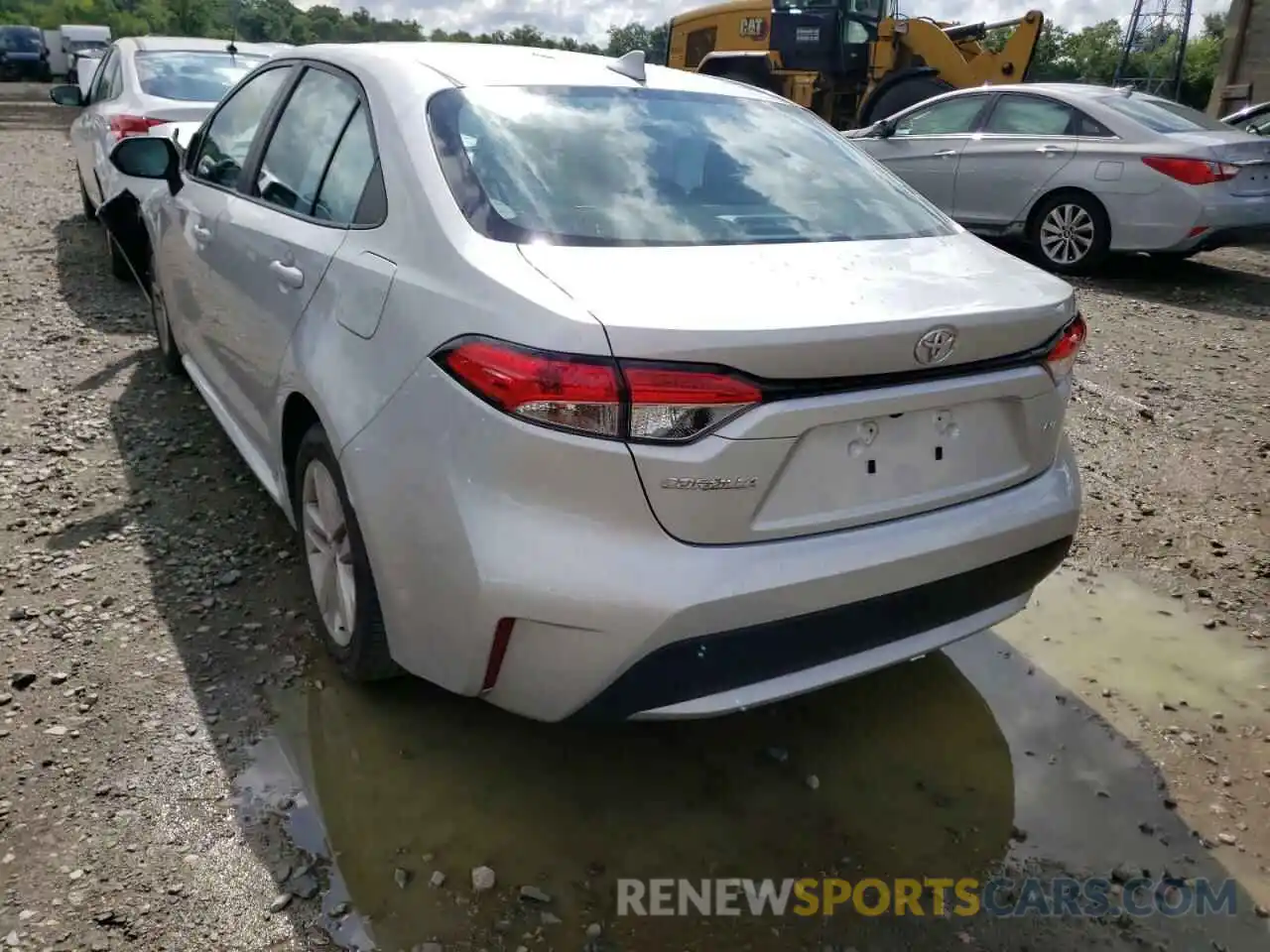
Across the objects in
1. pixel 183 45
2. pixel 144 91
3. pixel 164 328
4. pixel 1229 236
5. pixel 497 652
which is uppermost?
pixel 183 45

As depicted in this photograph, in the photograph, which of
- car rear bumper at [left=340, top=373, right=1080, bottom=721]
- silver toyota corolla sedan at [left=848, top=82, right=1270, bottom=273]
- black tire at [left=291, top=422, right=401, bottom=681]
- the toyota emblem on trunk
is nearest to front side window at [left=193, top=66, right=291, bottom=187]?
black tire at [left=291, top=422, right=401, bottom=681]

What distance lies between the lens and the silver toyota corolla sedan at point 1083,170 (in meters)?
7.57

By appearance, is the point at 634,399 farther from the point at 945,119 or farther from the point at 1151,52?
the point at 1151,52

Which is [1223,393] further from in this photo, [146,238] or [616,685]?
[146,238]

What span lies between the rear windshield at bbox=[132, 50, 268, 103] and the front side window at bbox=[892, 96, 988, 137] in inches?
220

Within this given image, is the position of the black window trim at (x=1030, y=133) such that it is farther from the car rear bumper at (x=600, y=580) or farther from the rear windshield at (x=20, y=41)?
the rear windshield at (x=20, y=41)

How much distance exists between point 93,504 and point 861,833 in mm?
2985

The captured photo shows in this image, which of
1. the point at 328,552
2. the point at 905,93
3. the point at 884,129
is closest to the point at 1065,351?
the point at 328,552

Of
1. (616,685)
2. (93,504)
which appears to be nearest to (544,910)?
(616,685)

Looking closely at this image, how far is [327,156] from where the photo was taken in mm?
→ 2852

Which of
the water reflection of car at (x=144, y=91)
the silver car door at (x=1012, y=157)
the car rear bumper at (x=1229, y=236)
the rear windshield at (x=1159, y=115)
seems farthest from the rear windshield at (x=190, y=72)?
the car rear bumper at (x=1229, y=236)

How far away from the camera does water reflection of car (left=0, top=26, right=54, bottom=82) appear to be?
3572cm

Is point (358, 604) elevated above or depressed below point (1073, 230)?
below

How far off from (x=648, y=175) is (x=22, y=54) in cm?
4220
